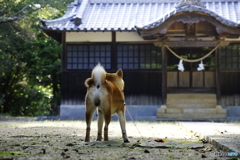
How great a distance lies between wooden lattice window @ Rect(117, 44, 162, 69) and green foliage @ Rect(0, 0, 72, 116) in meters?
4.50

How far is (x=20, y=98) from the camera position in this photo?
27.3m

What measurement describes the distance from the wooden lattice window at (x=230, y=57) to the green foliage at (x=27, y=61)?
27.4ft

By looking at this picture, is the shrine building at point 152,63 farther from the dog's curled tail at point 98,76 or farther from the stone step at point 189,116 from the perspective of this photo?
the dog's curled tail at point 98,76

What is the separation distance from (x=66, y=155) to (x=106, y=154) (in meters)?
0.60

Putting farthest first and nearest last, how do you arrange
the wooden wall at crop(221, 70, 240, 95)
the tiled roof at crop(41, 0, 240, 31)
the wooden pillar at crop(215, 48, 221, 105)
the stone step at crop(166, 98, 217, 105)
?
the wooden wall at crop(221, 70, 240, 95), the stone step at crop(166, 98, 217, 105), the wooden pillar at crop(215, 48, 221, 105), the tiled roof at crop(41, 0, 240, 31)

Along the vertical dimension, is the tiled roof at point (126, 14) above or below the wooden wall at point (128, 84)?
above

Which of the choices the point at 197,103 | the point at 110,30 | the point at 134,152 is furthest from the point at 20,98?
the point at 134,152

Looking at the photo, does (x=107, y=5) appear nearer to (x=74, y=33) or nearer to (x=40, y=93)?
(x=74, y=33)

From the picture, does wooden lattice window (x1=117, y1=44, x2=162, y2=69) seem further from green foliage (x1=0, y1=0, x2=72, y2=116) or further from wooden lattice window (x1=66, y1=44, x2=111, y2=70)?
green foliage (x1=0, y1=0, x2=72, y2=116)

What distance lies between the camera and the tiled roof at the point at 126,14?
59.1 ft

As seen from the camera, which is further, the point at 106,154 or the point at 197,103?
the point at 197,103

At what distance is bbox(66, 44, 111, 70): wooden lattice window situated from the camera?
1997 centimetres

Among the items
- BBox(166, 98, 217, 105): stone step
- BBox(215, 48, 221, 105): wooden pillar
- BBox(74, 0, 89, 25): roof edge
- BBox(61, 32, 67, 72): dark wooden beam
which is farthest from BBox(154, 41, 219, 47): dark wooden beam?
BBox(61, 32, 67, 72): dark wooden beam

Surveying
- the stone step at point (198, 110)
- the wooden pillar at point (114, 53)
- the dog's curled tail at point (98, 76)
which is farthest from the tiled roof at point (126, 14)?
the dog's curled tail at point (98, 76)
